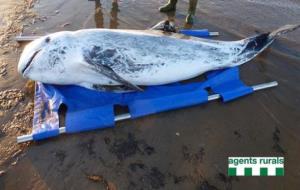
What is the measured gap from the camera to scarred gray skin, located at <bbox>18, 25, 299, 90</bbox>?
14.5ft

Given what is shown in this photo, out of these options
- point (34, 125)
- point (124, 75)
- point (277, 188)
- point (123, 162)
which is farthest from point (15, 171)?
point (277, 188)

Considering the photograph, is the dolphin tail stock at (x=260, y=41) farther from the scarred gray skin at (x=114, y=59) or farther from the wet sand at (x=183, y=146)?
the scarred gray skin at (x=114, y=59)

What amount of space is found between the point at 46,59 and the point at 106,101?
3.46 ft

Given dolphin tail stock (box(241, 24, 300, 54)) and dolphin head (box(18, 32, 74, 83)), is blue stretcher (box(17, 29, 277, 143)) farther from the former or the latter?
dolphin tail stock (box(241, 24, 300, 54))

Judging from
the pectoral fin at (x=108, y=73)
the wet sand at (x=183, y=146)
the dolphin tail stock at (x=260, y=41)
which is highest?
the dolphin tail stock at (x=260, y=41)

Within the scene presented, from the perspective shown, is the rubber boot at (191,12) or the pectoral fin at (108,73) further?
the rubber boot at (191,12)

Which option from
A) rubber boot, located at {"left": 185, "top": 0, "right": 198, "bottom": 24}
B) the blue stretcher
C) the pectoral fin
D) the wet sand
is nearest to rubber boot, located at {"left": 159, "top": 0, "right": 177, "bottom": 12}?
rubber boot, located at {"left": 185, "top": 0, "right": 198, "bottom": 24}

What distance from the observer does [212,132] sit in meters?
4.35

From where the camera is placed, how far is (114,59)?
4.54 meters

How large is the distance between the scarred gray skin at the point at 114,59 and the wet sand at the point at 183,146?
60 cm

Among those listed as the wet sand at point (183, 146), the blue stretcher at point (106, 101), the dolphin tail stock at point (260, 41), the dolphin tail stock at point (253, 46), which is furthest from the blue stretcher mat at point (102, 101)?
the dolphin tail stock at point (260, 41)

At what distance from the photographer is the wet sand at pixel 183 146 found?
3664 millimetres

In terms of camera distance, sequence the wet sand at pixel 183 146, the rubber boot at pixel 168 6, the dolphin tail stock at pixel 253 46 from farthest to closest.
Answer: the rubber boot at pixel 168 6, the dolphin tail stock at pixel 253 46, the wet sand at pixel 183 146

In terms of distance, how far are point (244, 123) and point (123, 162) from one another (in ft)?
6.26
